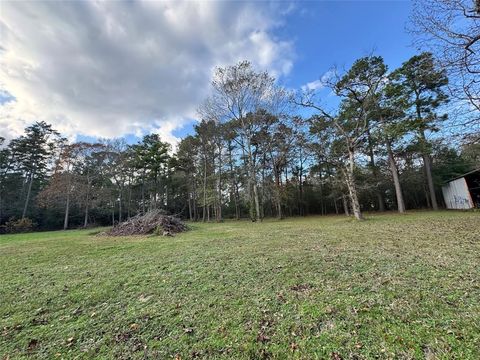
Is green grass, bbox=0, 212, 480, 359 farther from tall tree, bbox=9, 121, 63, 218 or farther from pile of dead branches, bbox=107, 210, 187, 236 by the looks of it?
tall tree, bbox=9, 121, 63, 218

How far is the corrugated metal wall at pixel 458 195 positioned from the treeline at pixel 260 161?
136 centimetres

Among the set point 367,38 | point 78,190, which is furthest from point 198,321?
point 78,190

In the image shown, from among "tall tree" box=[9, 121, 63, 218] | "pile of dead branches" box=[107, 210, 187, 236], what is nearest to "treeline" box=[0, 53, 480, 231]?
"tall tree" box=[9, 121, 63, 218]

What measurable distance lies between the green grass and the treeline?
9849 mm

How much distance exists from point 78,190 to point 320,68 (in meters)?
25.3

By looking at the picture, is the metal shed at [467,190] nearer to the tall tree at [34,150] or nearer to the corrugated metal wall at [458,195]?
the corrugated metal wall at [458,195]

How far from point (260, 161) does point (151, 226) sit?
42.3ft

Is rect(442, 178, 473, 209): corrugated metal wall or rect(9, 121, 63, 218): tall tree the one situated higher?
rect(9, 121, 63, 218): tall tree

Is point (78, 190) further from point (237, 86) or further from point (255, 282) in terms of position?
point (255, 282)

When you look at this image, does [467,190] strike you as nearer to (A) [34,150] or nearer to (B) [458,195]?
(B) [458,195]

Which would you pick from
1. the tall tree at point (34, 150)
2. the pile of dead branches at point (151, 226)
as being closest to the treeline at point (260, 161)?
the tall tree at point (34, 150)

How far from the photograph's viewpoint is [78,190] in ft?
76.1

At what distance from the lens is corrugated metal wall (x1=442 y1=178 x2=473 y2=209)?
16266mm

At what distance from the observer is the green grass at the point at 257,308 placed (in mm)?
2051
